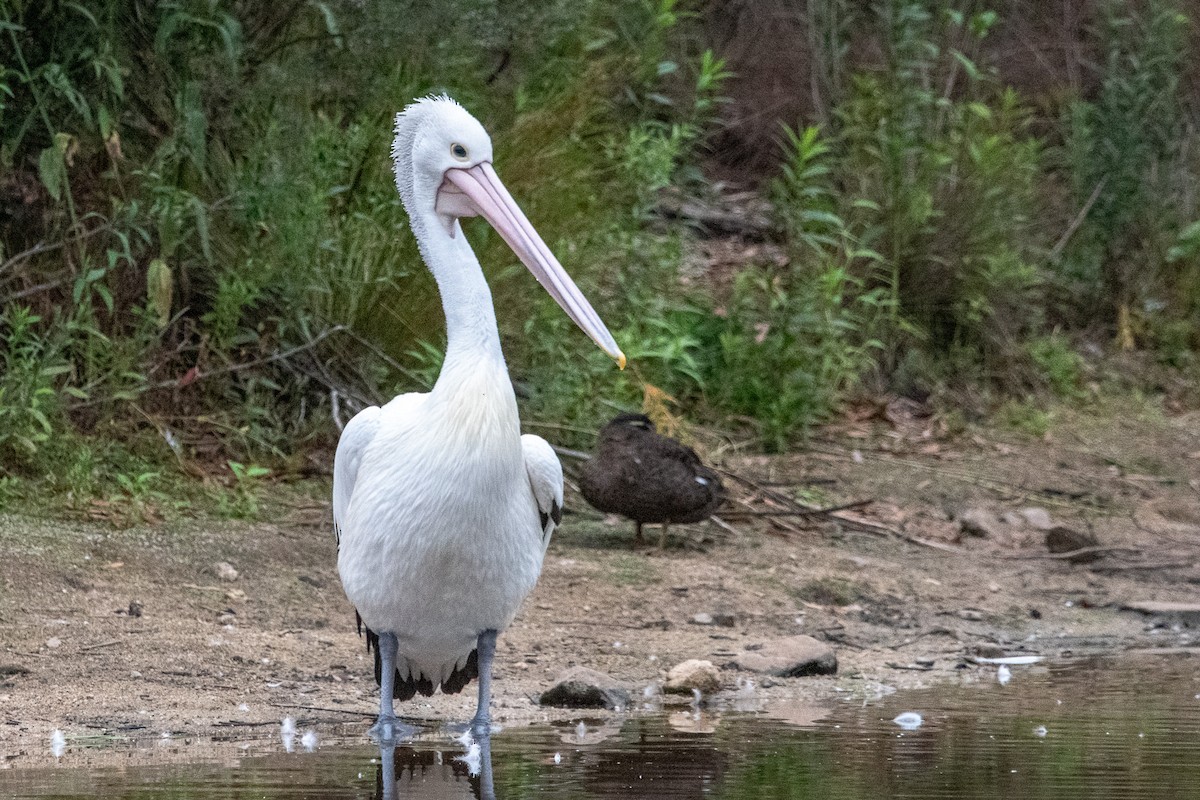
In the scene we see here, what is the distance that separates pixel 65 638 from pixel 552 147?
3.59 meters

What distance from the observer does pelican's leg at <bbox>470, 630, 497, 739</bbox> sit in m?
4.42

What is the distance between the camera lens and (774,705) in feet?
16.3

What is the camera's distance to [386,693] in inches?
177

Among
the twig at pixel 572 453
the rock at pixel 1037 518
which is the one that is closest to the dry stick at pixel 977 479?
the rock at pixel 1037 518


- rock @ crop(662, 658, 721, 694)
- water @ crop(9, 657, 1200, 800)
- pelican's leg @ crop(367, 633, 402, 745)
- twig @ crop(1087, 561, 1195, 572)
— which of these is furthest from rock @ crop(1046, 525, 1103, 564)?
pelican's leg @ crop(367, 633, 402, 745)

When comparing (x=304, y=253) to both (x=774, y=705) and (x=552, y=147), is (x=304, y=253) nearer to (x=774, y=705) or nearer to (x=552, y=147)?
(x=552, y=147)

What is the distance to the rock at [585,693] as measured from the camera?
4.87 m

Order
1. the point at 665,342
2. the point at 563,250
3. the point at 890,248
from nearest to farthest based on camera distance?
the point at 563,250 → the point at 665,342 → the point at 890,248

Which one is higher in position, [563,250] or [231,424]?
[563,250]

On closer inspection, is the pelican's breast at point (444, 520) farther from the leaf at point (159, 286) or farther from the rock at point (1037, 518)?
Answer: the rock at point (1037, 518)

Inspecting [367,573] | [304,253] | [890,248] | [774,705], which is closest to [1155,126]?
[890,248]

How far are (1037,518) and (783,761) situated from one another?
405 centimetres

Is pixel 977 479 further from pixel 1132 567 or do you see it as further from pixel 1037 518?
pixel 1132 567

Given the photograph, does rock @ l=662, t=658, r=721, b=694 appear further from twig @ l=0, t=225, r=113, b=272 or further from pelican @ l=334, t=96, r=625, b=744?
twig @ l=0, t=225, r=113, b=272
